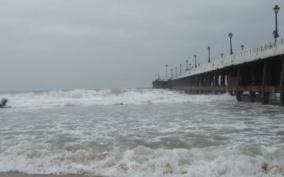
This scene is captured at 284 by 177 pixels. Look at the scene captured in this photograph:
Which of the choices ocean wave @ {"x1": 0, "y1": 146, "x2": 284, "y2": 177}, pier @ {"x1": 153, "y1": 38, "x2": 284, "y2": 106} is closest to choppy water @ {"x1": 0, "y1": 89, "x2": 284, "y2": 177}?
ocean wave @ {"x1": 0, "y1": 146, "x2": 284, "y2": 177}

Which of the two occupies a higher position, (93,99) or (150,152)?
(93,99)

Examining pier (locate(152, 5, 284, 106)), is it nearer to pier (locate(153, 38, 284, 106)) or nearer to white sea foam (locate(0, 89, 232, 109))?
pier (locate(153, 38, 284, 106))

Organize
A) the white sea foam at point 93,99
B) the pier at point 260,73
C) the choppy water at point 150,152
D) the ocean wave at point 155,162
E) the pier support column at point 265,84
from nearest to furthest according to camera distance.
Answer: the ocean wave at point 155,162 → the choppy water at point 150,152 → the pier at point 260,73 → the pier support column at point 265,84 → the white sea foam at point 93,99

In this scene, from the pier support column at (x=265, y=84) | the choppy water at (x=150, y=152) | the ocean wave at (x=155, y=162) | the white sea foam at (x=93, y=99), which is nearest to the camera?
the ocean wave at (x=155, y=162)

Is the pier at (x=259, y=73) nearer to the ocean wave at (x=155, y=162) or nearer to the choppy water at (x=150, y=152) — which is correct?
the choppy water at (x=150, y=152)

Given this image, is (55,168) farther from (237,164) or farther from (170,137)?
(170,137)

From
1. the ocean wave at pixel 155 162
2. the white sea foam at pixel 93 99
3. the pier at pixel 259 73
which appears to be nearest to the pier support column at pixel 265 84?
the pier at pixel 259 73

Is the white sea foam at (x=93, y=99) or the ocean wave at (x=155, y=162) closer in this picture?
the ocean wave at (x=155, y=162)

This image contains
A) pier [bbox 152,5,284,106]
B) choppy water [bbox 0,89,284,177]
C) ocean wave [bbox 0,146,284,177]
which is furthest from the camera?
pier [bbox 152,5,284,106]

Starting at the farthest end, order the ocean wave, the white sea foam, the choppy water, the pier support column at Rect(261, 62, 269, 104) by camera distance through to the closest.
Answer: the white sea foam → the pier support column at Rect(261, 62, 269, 104) → the choppy water → the ocean wave

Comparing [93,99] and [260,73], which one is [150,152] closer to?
[260,73]

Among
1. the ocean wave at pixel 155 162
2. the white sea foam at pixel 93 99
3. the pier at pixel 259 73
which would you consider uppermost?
the pier at pixel 259 73

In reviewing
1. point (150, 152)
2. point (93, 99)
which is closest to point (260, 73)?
point (93, 99)

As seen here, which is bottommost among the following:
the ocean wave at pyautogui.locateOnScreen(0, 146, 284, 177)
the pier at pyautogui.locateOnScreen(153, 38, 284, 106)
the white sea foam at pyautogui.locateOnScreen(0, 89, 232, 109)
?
the ocean wave at pyautogui.locateOnScreen(0, 146, 284, 177)
